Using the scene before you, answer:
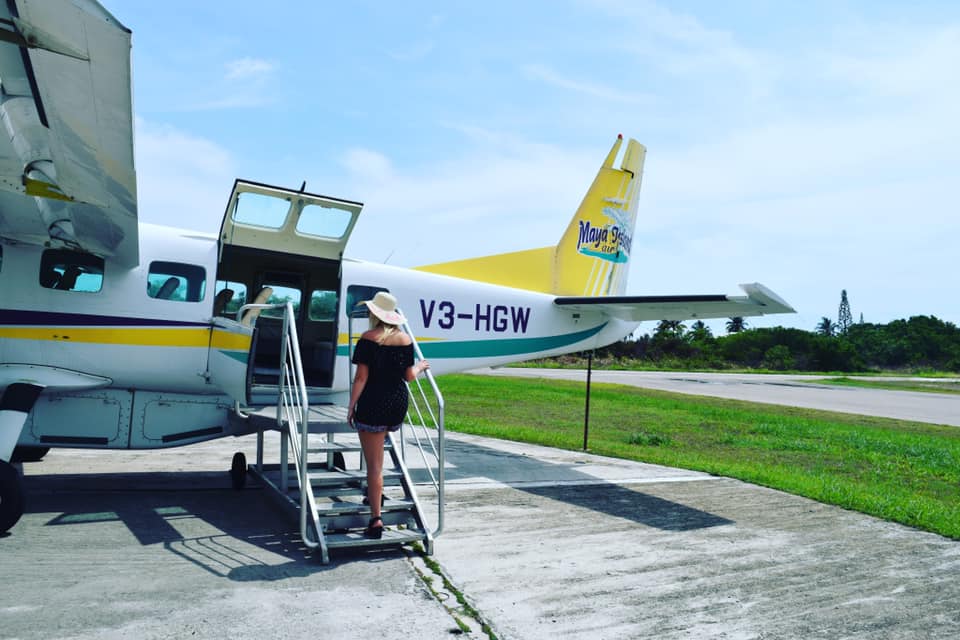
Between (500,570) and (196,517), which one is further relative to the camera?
(196,517)

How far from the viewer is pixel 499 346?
1064cm

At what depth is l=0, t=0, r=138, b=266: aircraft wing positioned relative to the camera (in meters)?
3.78

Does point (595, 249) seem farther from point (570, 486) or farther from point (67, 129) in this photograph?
point (67, 129)

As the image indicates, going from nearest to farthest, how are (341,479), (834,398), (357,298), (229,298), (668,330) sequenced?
(341,479)
(229,298)
(357,298)
(834,398)
(668,330)

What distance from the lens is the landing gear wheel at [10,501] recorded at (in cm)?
595

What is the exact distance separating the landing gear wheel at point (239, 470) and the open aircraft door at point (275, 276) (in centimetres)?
77

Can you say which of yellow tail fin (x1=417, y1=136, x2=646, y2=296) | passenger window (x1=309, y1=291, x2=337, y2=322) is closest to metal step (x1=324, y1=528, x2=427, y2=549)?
passenger window (x1=309, y1=291, x2=337, y2=322)

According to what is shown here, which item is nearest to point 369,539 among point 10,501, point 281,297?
point 10,501

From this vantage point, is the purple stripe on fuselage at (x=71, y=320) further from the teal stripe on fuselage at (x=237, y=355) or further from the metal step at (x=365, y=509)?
the metal step at (x=365, y=509)

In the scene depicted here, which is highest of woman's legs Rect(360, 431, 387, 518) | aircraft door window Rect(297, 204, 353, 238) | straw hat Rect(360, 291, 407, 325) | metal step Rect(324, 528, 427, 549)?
aircraft door window Rect(297, 204, 353, 238)

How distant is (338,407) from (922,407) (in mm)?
26675

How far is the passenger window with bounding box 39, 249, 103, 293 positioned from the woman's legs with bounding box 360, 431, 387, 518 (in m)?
3.91

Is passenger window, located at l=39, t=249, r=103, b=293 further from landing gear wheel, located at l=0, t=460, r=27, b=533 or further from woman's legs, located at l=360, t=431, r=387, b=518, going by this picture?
woman's legs, located at l=360, t=431, r=387, b=518

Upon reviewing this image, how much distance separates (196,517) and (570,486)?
173 inches
